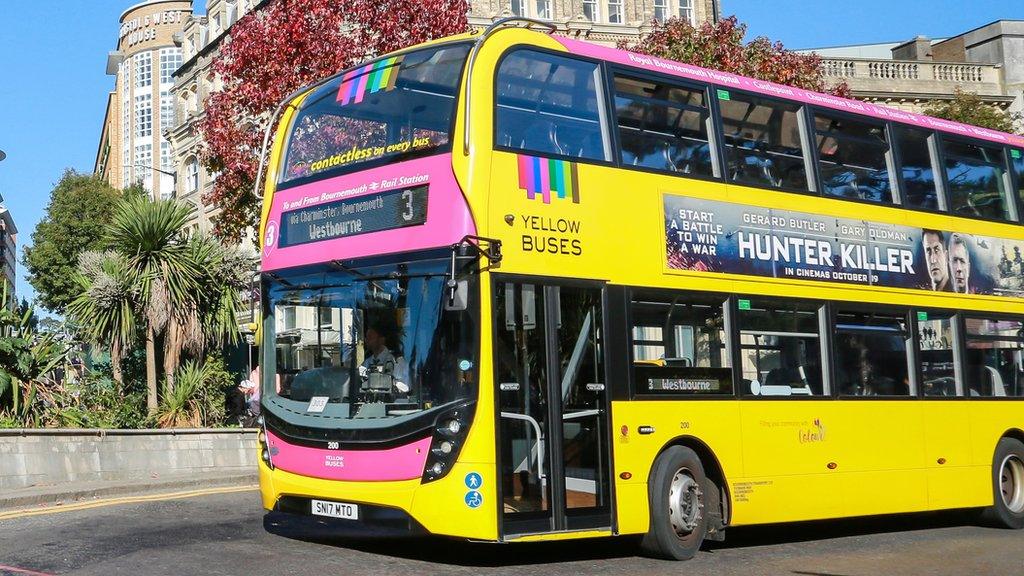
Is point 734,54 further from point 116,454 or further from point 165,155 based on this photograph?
point 165,155

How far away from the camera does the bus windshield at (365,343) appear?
31.5 feet

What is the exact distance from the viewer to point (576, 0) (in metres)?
56.2

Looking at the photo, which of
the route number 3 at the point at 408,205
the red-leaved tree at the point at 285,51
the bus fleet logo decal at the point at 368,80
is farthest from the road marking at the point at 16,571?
the red-leaved tree at the point at 285,51

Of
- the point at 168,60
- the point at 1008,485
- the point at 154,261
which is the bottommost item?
the point at 1008,485

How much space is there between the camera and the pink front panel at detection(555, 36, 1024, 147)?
11344mm

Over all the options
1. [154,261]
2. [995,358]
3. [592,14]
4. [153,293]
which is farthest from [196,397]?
[592,14]

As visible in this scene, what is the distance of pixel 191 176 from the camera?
68.0 metres

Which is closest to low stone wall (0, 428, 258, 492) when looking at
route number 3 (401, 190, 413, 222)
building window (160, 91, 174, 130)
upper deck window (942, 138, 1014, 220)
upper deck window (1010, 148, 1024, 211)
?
route number 3 (401, 190, 413, 222)

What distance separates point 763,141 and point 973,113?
99.0 ft

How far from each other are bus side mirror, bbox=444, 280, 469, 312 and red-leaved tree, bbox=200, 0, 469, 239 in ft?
48.6

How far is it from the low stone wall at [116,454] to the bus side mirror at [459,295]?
31.9ft

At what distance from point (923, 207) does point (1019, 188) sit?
2697 mm

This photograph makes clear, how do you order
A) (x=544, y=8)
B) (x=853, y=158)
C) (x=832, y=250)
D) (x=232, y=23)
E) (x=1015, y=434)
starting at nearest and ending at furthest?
1. (x=832, y=250)
2. (x=853, y=158)
3. (x=1015, y=434)
4. (x=232, y=23)
5. (x=544, y=8)

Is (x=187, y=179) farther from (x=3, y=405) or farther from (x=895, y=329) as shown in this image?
(x=895, y=329)
